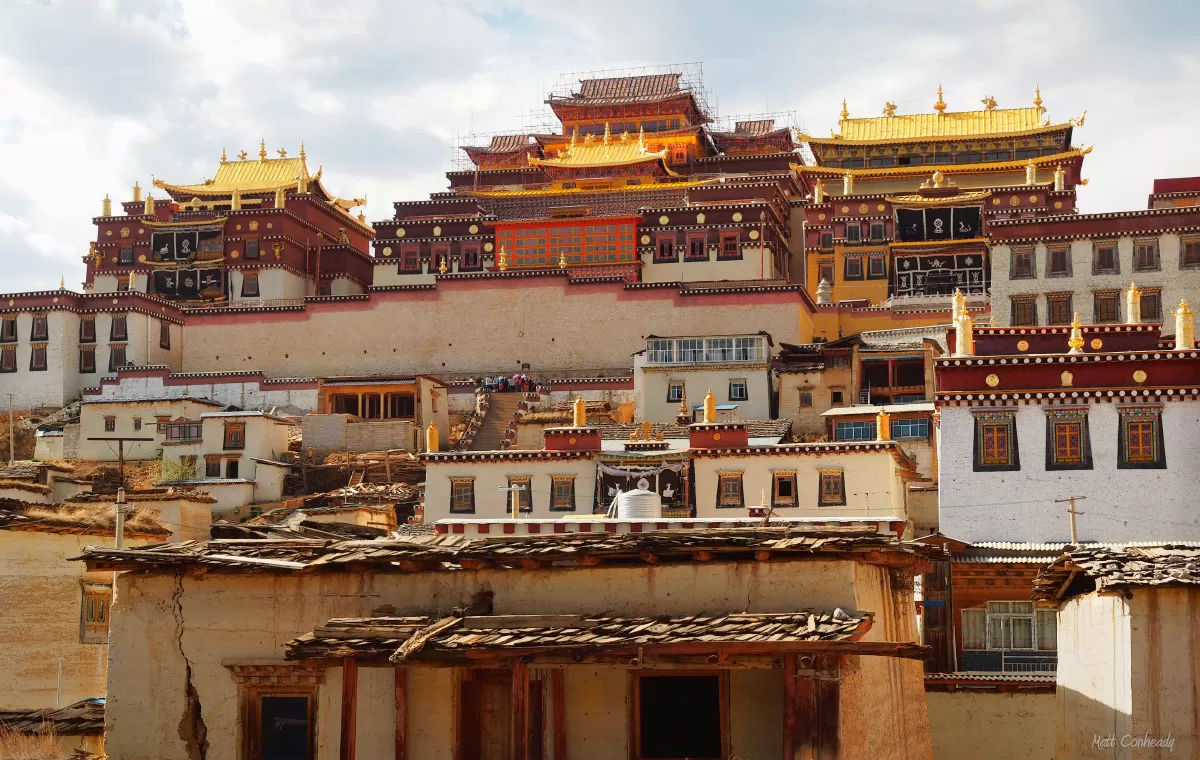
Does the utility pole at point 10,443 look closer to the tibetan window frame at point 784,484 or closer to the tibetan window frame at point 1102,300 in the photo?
the tibetan window frame at point 784,484

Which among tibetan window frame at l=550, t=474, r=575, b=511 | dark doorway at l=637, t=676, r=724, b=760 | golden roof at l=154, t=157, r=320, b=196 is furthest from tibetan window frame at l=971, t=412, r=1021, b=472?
golden roof at l=154, t=157, r=320, b=196

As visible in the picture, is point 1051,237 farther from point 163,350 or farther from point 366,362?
point 163,350

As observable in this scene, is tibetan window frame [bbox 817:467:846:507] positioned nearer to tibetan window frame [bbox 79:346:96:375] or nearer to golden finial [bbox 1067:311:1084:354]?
golden finial [bbox 1067:311:1084:354]

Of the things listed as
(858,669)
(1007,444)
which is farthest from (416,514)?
(858,669)

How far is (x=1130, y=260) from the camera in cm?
5725

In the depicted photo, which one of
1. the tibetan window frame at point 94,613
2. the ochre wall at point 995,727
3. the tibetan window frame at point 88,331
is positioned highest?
the tibetan window frame at point 88,331

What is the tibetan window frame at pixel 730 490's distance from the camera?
45.5 meters

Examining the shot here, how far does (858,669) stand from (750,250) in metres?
56.0

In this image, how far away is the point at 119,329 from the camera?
71312 mm

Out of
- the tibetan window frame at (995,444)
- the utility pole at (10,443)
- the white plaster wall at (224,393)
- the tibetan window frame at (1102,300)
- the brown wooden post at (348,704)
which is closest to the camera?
the brown wooden post at (348,704)

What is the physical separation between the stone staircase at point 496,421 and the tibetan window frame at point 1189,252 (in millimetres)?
23899

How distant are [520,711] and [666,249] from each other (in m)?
57.3

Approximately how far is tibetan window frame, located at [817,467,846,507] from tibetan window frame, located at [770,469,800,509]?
619 mm

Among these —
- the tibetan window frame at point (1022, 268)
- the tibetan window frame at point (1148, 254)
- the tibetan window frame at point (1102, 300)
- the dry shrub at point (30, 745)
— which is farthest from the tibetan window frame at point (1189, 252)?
the dry shrub at point (30, 745)
